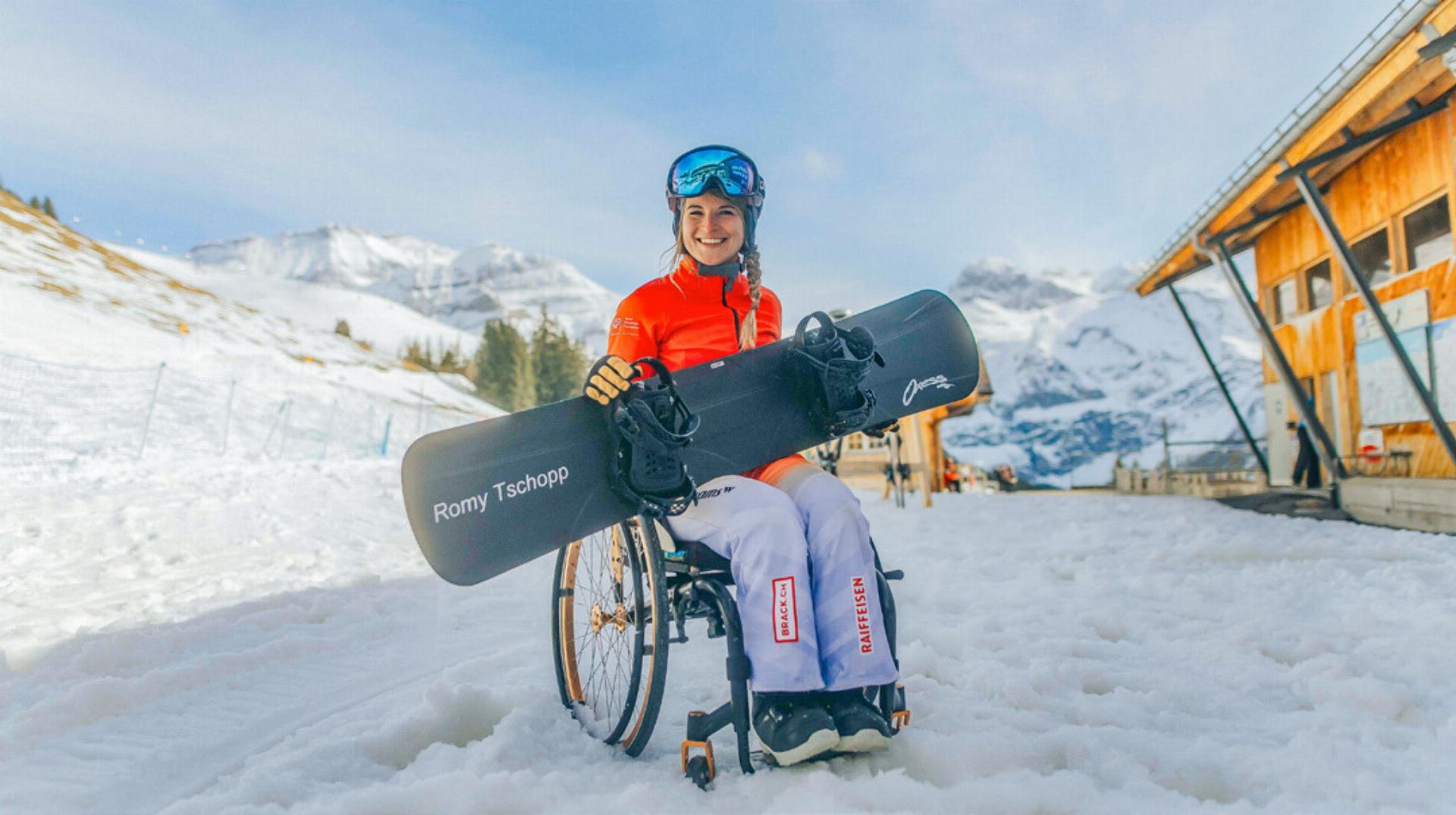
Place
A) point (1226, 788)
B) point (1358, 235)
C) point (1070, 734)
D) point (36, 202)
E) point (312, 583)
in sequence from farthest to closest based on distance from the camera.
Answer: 1. point (36, 202)
2. point (1358, 235)
3. point (312, 583)
4. point (1070, 734)
5. point (1226, 788)

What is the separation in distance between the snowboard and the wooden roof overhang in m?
6.49

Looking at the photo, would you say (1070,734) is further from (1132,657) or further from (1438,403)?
(1438,403)

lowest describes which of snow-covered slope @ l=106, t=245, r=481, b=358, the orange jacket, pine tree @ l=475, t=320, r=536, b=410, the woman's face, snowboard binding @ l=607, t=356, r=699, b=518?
snowboard binding @ l=607, t=356, r=699, b=518

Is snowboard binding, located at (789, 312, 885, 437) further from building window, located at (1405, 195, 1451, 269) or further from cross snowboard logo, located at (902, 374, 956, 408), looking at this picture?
building window, located at (1405, 195, 1451, 269)

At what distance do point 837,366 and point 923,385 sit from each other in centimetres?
80

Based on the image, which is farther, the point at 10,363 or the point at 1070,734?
the point at 10,363

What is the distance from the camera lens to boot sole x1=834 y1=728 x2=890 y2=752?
1795 mm

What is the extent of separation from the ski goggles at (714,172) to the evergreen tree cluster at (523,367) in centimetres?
5053

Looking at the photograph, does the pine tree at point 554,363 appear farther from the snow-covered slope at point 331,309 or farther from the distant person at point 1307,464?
the snow-covered slope at point 331,309

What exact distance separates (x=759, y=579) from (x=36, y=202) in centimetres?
8204

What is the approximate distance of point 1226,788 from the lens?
5.80ft

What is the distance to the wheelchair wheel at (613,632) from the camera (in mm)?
1937

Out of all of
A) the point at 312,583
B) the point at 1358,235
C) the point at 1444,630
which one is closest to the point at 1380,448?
the point at 1358,235

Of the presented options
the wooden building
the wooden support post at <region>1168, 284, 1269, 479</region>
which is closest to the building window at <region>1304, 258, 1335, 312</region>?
the wooden building
